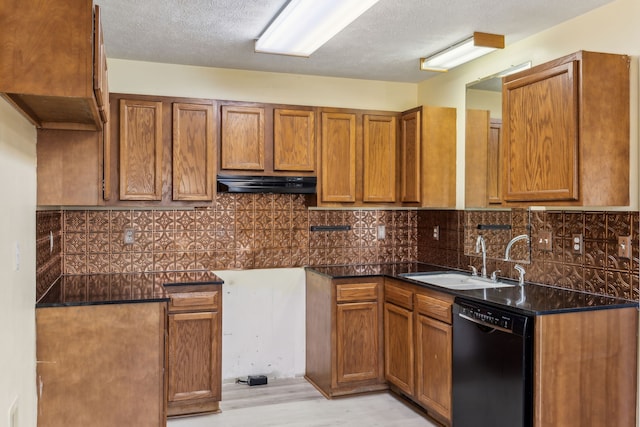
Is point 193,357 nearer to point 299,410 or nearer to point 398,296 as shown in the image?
point 299,410

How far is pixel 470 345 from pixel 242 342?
1956 millimetres

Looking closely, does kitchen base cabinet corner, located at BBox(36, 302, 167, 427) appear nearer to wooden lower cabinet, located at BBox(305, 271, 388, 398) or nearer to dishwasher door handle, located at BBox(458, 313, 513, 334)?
wooden lower cabinet, located at BBox(305, 271, 388, 398)

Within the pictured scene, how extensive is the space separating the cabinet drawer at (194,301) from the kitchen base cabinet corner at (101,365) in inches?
21.7

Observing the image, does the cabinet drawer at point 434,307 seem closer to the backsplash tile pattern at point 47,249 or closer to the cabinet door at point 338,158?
the cabinet door at point 338,158

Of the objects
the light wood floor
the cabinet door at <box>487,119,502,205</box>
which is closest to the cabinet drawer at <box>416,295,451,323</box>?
the light wood floor

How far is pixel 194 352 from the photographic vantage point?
3.51m

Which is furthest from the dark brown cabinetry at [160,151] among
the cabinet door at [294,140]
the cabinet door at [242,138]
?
the cabinet door at [294,140]

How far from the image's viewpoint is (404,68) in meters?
4.03

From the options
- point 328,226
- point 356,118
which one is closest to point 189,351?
point 328,226

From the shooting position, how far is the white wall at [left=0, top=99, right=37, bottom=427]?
78.6 inches

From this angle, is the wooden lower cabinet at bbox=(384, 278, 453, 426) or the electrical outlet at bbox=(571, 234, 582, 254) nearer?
the electrical outlet at bbox=(571, 234, 582, 254)

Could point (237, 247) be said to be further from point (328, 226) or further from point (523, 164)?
point (523, 164)

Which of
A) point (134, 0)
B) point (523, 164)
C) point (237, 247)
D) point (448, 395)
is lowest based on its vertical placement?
point (448, 395)

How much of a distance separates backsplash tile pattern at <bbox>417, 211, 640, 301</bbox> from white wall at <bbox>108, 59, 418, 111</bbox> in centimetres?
170
